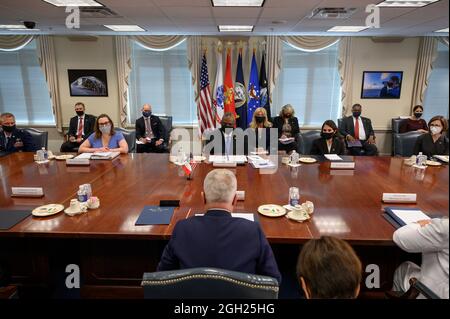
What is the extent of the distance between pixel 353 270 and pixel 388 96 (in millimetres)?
6337

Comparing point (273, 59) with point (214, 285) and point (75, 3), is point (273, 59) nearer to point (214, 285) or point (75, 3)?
point (75, 3)

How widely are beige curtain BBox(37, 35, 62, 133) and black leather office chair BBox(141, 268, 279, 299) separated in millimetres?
6365

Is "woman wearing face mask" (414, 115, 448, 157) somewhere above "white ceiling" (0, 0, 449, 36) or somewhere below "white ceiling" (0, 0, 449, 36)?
below

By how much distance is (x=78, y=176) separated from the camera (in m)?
2.86

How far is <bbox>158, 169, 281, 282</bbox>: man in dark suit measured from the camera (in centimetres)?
134

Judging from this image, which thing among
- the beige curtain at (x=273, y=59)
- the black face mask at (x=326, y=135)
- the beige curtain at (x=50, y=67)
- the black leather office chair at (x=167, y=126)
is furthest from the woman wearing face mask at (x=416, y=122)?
the beige curtain at (x=50, y=67)

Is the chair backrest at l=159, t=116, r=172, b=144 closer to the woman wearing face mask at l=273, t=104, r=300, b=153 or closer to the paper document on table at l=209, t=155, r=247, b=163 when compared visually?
the woman wearing face mask at l=273, t=104, r=300, b=153

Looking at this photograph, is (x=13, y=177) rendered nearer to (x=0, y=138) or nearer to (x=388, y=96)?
(x=0, y=138)

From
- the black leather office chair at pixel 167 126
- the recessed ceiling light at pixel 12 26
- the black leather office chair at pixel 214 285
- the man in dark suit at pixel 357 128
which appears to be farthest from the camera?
the man in dark suit at pixel 357 128

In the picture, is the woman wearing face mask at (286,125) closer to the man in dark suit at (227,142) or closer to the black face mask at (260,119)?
the black face mask at (260,119)

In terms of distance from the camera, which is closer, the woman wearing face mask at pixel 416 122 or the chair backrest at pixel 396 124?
→ the woman wearing face mask at pixel 416 122

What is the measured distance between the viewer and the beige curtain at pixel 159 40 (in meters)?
6.11

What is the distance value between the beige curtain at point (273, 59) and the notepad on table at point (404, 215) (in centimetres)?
448

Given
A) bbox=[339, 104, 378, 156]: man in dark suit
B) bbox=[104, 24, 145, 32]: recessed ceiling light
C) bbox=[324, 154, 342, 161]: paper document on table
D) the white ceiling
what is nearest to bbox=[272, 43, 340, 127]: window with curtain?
bbox=[339, 104, 378, 156]: man in dark suit
